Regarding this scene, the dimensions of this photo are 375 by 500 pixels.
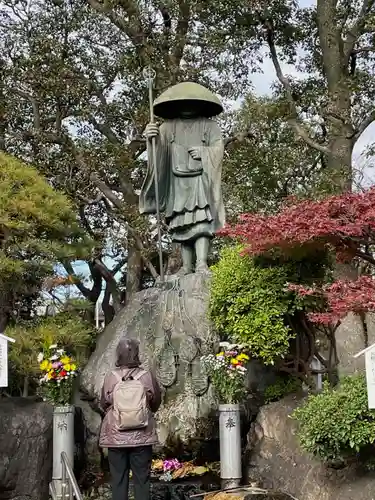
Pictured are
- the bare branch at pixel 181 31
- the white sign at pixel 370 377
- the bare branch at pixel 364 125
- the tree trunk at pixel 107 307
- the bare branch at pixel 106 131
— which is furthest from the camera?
the tree trunk at pixel 107 307

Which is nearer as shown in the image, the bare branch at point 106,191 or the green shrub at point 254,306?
the green shrub at point 254,306

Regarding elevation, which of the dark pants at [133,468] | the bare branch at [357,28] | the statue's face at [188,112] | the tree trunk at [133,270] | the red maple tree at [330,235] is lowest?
the dark pants at [133,468]

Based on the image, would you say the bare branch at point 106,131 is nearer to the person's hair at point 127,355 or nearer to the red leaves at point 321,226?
the red leaves at point 321,226

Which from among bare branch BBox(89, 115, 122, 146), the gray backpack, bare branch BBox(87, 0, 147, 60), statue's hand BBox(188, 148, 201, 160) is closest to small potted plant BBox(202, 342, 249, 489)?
the gray backpack

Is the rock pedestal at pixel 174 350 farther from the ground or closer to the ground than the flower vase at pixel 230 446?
farther from the ground

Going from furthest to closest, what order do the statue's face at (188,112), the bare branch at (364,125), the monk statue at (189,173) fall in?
the bare branch at (364,125) < the statue's face at (188,112) < the monk statue at (189,173)

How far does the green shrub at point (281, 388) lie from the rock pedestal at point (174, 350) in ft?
2.62

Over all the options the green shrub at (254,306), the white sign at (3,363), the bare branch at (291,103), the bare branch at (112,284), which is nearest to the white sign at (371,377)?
the green shrub at (254,306)

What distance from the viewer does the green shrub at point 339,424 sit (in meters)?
4.86

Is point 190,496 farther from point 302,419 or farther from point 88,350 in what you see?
point 88,350

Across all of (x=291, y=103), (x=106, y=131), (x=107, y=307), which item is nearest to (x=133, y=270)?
(x=107, y=307)

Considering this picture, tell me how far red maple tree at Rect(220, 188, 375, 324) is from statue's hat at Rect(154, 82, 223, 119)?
7.29 feet

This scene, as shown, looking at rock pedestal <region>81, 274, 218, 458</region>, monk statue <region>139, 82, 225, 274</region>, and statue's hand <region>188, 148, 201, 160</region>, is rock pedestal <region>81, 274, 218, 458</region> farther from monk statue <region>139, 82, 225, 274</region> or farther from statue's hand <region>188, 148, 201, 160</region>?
statue's hand <region>188, 148, 201, 160</region>

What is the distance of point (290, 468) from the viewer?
5.77 metres
